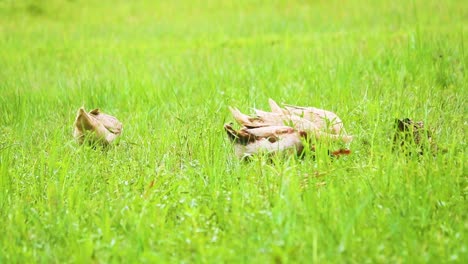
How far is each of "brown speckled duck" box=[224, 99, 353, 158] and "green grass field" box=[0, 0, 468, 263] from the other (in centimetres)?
8

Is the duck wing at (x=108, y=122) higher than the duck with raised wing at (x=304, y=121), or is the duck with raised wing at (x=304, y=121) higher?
the duck with raised wing at (x=304, y=121)

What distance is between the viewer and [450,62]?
14.3 ft

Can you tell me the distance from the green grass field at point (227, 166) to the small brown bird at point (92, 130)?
8 centimetres

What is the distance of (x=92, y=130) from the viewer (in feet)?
10.1

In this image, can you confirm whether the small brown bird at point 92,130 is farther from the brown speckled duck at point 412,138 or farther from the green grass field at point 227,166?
the brown speckled duck at point 412,138

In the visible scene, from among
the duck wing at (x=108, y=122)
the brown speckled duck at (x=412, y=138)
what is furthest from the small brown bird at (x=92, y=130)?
the brown speckled duck at (x=412, y=138)

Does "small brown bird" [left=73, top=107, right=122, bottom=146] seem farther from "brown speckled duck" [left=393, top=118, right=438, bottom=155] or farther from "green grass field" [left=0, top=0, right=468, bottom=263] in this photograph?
"brown speckled duck" [left=393, top=118, right=438, bottom=155]

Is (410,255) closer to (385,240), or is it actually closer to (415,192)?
(385,240)

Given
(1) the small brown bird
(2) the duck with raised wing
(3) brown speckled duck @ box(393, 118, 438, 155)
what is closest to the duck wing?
(1) the small brown bird

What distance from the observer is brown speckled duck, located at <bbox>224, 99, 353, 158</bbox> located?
8.97ft

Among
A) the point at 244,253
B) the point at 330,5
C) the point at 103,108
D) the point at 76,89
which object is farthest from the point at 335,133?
the point at 330,5

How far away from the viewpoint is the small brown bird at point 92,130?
3.04 m

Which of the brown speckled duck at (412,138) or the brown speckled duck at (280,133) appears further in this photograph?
the brown speckled duck at (280,133)

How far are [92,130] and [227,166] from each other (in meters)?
0.80
